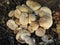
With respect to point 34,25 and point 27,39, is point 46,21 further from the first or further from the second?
point 27,39

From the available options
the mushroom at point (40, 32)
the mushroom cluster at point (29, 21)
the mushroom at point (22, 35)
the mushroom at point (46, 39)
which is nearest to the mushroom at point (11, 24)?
the mushroom cluster at point (29, 21)

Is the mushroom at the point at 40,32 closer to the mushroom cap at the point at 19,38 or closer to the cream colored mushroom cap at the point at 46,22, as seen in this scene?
the cream colored mushroom cap at the point at 46,22

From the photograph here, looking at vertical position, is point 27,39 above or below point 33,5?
below

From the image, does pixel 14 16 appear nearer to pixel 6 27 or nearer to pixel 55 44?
pixel 6 27

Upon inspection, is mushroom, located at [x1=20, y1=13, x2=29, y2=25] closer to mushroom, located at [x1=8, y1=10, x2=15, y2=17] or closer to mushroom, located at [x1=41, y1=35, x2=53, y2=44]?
mushroom, located at [x1=8, y1=10, x2=15, y2=17]

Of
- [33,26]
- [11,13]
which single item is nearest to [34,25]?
[33,26]

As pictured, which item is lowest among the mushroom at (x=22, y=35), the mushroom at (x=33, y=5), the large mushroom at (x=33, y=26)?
the mushroom at (x=22, y=35)

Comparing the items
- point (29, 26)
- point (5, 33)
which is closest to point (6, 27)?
point (5, 33)

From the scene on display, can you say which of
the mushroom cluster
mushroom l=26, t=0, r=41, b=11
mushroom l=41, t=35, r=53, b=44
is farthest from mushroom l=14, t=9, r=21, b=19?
mushroom l=41, t=35, r=53, b=44

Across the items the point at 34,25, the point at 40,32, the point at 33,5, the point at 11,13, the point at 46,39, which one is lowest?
the point at 46,39
